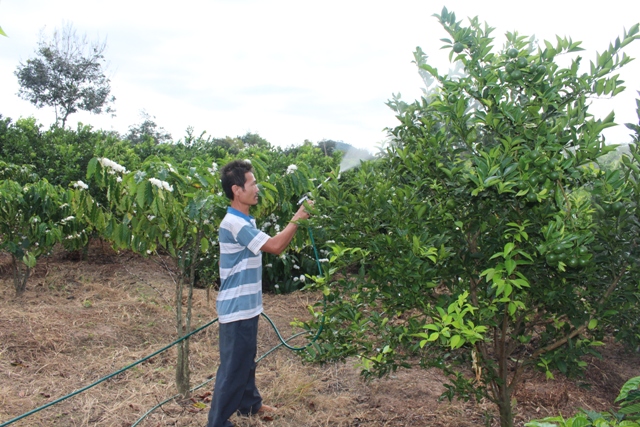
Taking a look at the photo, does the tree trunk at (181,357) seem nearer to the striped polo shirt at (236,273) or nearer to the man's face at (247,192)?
the striped polo shirt at (236,273)

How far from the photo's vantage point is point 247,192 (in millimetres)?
3254

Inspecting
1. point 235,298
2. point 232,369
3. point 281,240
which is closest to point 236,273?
point 235,298

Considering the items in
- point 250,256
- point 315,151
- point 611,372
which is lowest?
point 611,372

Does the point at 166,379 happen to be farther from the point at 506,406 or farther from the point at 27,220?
the point at 27,220

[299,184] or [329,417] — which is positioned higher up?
[299,184]

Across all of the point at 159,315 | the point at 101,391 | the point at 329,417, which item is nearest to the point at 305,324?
the point at 329,417

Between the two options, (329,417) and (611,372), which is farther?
(611,372)

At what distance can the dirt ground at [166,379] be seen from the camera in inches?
142

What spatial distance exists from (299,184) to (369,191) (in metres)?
1.57

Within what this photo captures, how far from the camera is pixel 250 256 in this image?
10.7 ft

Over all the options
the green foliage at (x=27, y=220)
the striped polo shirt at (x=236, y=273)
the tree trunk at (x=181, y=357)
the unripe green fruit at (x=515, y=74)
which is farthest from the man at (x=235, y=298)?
the green foliage at (x=27, y=220)

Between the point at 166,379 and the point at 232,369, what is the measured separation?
1.33m

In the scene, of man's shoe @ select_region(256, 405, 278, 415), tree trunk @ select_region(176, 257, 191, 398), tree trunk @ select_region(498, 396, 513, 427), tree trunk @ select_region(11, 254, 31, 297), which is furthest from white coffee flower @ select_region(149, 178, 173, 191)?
tree trunk @ select_region(11, 254, 31, 297)

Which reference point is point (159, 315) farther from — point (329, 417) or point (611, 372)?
point (611, 372)
